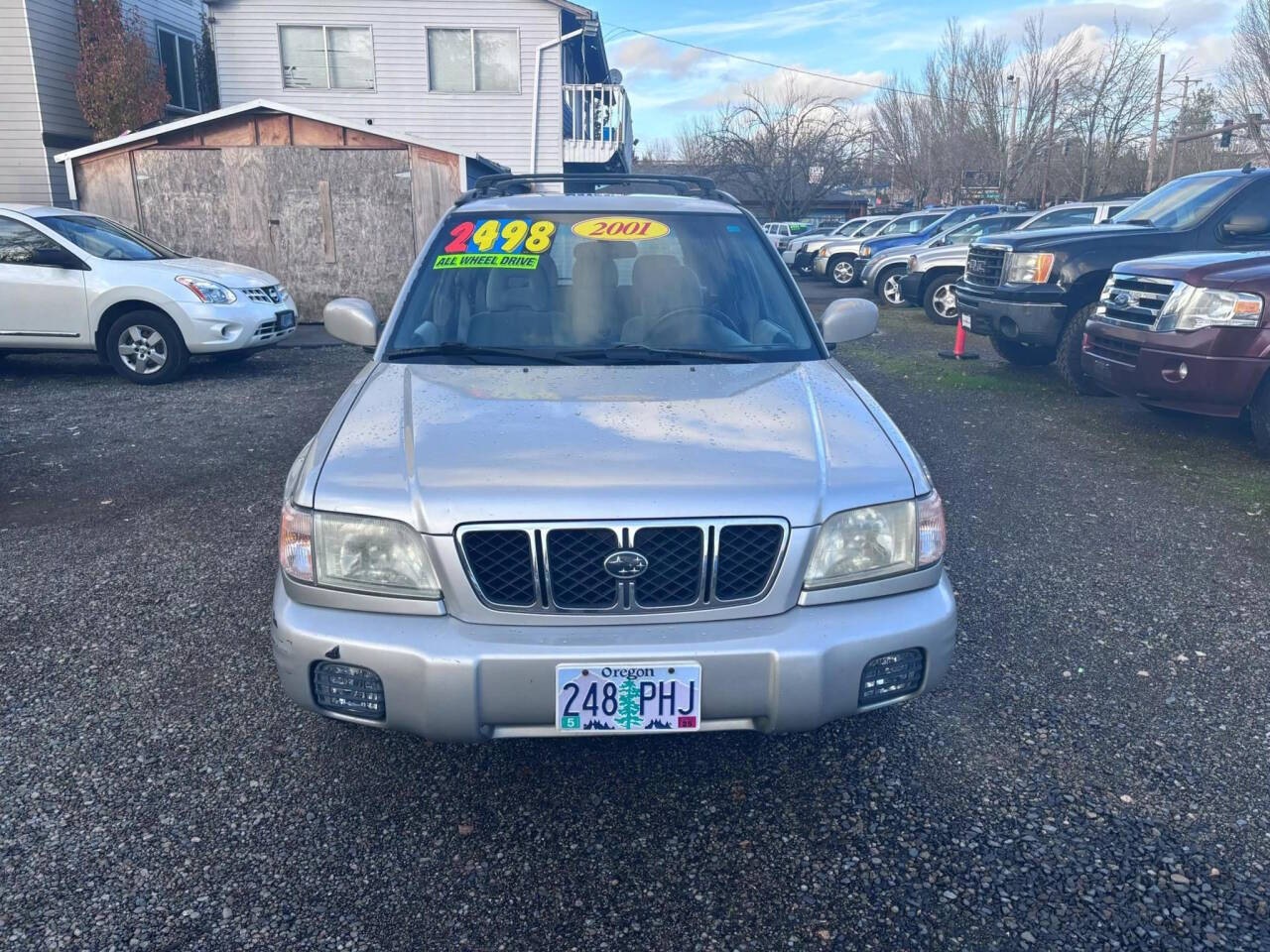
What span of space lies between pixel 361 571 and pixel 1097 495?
190 inches

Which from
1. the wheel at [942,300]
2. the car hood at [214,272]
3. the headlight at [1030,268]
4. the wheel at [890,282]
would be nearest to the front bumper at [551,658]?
the headlight at [1030,268]

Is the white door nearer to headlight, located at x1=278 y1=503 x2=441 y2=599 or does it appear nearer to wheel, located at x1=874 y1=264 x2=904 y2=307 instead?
headlight, located at x1=278 y1=503 x2=441 y2=599

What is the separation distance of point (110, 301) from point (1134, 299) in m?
8.67

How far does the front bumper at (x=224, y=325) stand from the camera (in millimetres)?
9000

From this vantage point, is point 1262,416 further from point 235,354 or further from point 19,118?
point 19,118

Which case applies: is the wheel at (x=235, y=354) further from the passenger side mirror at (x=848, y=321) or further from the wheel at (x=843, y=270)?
the wheel at (x=843, y=270)

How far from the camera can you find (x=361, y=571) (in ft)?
8.20

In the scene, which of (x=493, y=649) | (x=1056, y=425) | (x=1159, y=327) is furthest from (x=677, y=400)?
(x=1056, y=425)

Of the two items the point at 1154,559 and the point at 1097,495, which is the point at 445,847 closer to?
the point at 1154,559

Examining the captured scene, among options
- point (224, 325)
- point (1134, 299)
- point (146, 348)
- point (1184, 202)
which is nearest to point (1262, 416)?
point (1134, 299)

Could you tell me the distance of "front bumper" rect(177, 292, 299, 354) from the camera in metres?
9.00

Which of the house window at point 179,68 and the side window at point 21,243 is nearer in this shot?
the side window at point 21,243

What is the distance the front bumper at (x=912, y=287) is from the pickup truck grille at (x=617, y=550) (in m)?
13.5

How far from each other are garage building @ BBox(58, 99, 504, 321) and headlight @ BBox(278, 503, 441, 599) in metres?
11.7
